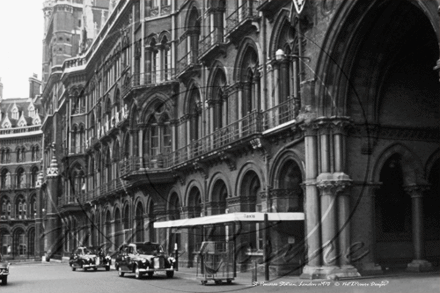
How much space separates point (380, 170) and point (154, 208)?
2095 cm

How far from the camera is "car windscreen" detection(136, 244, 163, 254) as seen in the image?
108 ft

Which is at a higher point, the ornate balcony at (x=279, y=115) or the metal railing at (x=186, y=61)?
the metal railing at (x=186, y=61)

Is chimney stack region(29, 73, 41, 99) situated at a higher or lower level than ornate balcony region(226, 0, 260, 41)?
higher

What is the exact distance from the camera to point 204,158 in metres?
36.2

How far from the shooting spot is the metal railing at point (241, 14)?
3197 cm

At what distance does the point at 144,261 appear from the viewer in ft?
104

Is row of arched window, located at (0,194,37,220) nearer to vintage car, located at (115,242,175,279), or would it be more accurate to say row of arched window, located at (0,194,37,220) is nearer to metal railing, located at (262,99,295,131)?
vintage car, located at (115,242,175,279)

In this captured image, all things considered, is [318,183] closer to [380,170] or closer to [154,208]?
[380,170]

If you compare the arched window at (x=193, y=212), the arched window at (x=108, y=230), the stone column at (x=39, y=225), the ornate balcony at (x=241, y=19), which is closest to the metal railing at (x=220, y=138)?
the arched window at (x=193, y=212)

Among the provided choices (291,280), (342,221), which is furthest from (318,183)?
(291,280)

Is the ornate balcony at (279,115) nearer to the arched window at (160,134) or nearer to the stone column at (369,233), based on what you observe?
the stone column at (369,233)

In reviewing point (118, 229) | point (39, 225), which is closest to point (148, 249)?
point (118, 229)

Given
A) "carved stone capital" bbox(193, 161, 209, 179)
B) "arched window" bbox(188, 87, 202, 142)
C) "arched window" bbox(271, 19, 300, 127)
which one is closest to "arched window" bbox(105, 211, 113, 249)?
"arched window" bbox(188, 87, 202, 142)

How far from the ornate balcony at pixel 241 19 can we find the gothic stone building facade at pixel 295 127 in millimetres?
87
